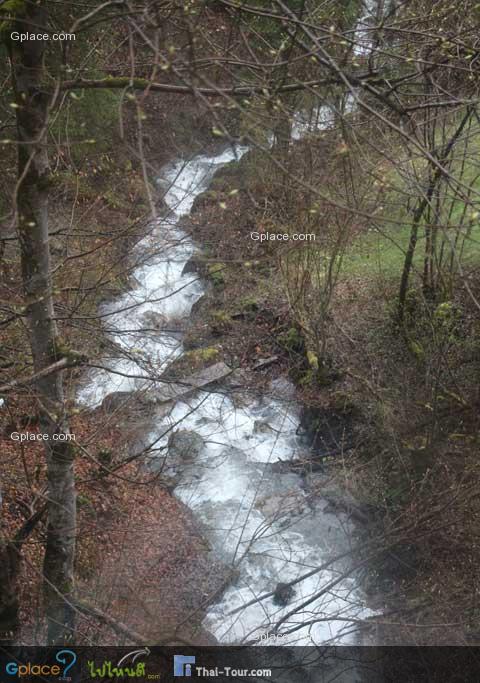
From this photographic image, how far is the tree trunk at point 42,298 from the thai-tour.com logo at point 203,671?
1352 millimetres

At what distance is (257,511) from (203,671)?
2908 mm

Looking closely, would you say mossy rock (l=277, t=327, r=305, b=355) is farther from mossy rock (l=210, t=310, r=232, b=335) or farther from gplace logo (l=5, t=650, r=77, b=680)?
gplace logo (l=5, t=650, r=77, b=680)

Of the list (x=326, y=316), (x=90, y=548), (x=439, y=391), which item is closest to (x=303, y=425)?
(x=326, y=316)

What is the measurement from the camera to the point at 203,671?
17.9ft

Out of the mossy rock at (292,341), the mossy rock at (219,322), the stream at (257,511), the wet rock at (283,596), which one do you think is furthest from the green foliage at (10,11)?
the mossy rock at (219,322)

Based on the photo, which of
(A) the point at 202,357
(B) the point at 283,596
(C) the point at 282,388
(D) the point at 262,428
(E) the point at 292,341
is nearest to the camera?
(B) the point at 283,596

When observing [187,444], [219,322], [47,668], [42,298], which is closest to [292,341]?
[219,322]

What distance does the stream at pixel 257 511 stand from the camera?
21.2 ft

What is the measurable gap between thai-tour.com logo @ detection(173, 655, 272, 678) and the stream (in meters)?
0.29

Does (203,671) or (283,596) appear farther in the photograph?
(283,596)

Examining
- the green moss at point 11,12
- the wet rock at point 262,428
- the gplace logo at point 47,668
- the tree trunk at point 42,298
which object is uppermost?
the green moss at point 11,12

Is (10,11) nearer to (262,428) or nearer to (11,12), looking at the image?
(11,12)

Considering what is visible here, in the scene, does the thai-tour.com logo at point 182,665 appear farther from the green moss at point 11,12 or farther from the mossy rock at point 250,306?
the mossy rock at point 250,306

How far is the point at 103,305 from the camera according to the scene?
38.4 feet
